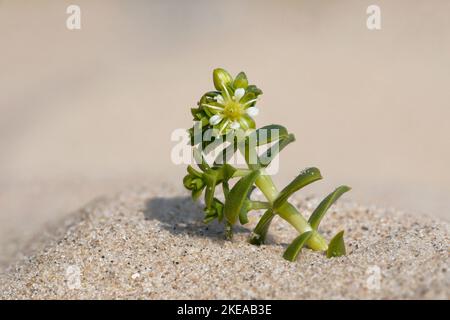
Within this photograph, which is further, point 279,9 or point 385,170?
point 279,9

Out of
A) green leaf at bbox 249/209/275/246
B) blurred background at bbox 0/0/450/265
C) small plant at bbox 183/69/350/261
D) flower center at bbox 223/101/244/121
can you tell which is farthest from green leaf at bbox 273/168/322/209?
blurred background at bbox 0/0/450/265

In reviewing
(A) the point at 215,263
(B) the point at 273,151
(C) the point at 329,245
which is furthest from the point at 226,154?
(C) the point at 329,245

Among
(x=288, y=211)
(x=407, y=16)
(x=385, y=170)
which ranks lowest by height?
(x=385, y=170)

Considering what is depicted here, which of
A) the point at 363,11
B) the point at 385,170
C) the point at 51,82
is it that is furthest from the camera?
the point at 363,11

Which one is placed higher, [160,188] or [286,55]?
[286,55]

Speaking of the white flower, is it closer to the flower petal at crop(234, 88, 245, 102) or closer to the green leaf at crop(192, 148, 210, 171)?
the flower petal at crop(234, 88, 245, 102)

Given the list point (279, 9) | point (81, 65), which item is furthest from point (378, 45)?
point (81, 65)

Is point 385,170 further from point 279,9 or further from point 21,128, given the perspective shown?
point 279,9
